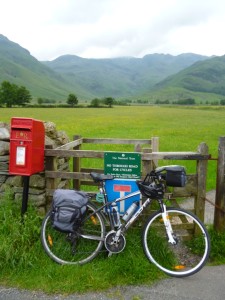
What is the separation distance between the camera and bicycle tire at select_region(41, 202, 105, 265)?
16.3 ft

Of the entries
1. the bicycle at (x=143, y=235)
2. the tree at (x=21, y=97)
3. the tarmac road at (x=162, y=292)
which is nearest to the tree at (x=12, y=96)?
the tree at (x=21, y=97)

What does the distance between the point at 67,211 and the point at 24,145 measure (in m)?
1.39

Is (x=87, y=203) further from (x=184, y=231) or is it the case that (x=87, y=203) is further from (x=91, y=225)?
(x=184, y=231)

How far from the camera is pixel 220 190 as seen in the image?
222 inches

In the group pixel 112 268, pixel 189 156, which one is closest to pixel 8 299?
pixel 112 268

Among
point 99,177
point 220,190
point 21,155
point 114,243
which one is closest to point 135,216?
point 114,243

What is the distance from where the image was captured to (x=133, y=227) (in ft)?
18.4

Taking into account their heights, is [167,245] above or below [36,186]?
below

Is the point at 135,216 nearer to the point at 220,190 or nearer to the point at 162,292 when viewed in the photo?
the point at 162,292

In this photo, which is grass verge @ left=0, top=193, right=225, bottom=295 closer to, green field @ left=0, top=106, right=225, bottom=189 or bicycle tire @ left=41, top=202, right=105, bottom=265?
bicycle tire @ left=41, top=202, right=105, bottom=265

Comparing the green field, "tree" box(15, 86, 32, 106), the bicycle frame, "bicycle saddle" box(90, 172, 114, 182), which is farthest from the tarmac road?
"tree" box(15, 86, 32, 106)

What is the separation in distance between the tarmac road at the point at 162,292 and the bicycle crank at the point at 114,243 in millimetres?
623

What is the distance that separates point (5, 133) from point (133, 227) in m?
2.94

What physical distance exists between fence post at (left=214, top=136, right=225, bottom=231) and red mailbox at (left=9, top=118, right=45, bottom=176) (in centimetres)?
307
